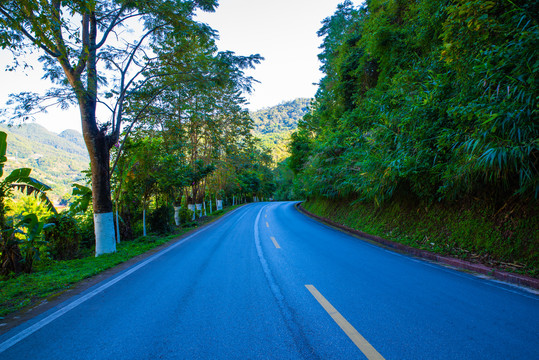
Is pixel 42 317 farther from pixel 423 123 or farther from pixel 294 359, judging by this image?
pixel 423 123

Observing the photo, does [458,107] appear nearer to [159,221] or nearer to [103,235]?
[103,235]

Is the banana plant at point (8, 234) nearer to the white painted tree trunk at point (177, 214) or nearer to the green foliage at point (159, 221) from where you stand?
the green foliage at point (159, 221)

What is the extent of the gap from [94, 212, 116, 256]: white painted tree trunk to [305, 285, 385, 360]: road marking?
694cm

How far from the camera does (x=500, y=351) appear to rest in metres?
2.33

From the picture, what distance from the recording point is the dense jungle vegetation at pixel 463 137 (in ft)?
14.7

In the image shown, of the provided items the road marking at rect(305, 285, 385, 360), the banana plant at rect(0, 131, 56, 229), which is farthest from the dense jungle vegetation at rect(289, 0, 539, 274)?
the banana plant at rect(0, 131, 56, 229)

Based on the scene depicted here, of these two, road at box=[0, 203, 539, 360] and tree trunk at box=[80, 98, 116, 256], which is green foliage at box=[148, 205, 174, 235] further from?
road at box=[0, 203, 539, 360]

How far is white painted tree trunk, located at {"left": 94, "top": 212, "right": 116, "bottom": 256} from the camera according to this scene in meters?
7.73

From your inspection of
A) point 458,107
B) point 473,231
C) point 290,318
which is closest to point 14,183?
point 290,318

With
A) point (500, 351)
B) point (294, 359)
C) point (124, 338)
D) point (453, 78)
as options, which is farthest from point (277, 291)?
point (453, 78)

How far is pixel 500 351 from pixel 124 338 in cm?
367

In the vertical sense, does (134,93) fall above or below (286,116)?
below

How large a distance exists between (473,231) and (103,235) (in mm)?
10011

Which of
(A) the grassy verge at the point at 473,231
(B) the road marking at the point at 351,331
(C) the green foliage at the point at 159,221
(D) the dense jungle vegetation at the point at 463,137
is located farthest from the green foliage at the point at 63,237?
(A) the grassy verge at the point at 473,231
